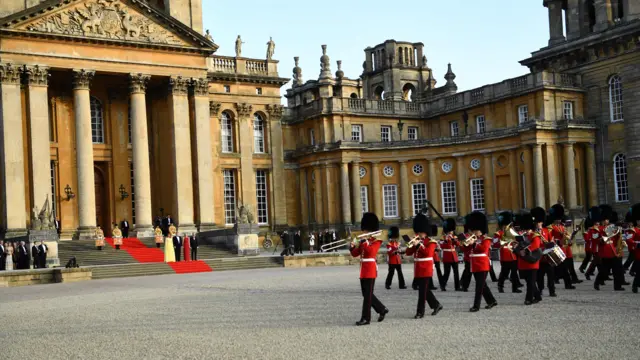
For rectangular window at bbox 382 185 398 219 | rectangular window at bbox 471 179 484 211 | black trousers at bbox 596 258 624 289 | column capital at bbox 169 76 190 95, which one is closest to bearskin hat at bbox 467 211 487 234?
black trousers at bbox 596 258 624 289

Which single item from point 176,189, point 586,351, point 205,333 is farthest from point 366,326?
point 176,189

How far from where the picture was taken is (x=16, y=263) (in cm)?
3647

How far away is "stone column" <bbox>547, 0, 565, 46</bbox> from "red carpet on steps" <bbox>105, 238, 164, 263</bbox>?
1137 inches

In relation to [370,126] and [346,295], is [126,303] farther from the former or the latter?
[370,126]

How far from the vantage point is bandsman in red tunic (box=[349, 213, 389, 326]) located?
48.9 feet

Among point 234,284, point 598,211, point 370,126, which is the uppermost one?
point 370,126

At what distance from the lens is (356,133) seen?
58.5 meters

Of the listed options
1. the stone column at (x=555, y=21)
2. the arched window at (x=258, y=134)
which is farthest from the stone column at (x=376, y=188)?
the stone column at (x=555, y=21)

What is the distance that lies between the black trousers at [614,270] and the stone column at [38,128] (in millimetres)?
28369

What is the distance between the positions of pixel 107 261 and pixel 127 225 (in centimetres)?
735

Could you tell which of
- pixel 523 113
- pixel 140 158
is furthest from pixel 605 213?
pixel 523 113

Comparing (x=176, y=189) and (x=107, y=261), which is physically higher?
(x=176, y=189)

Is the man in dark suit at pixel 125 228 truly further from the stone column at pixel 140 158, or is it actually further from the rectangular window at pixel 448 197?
the rectangular window at pixel 448 197

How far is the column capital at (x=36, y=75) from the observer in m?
41.5
